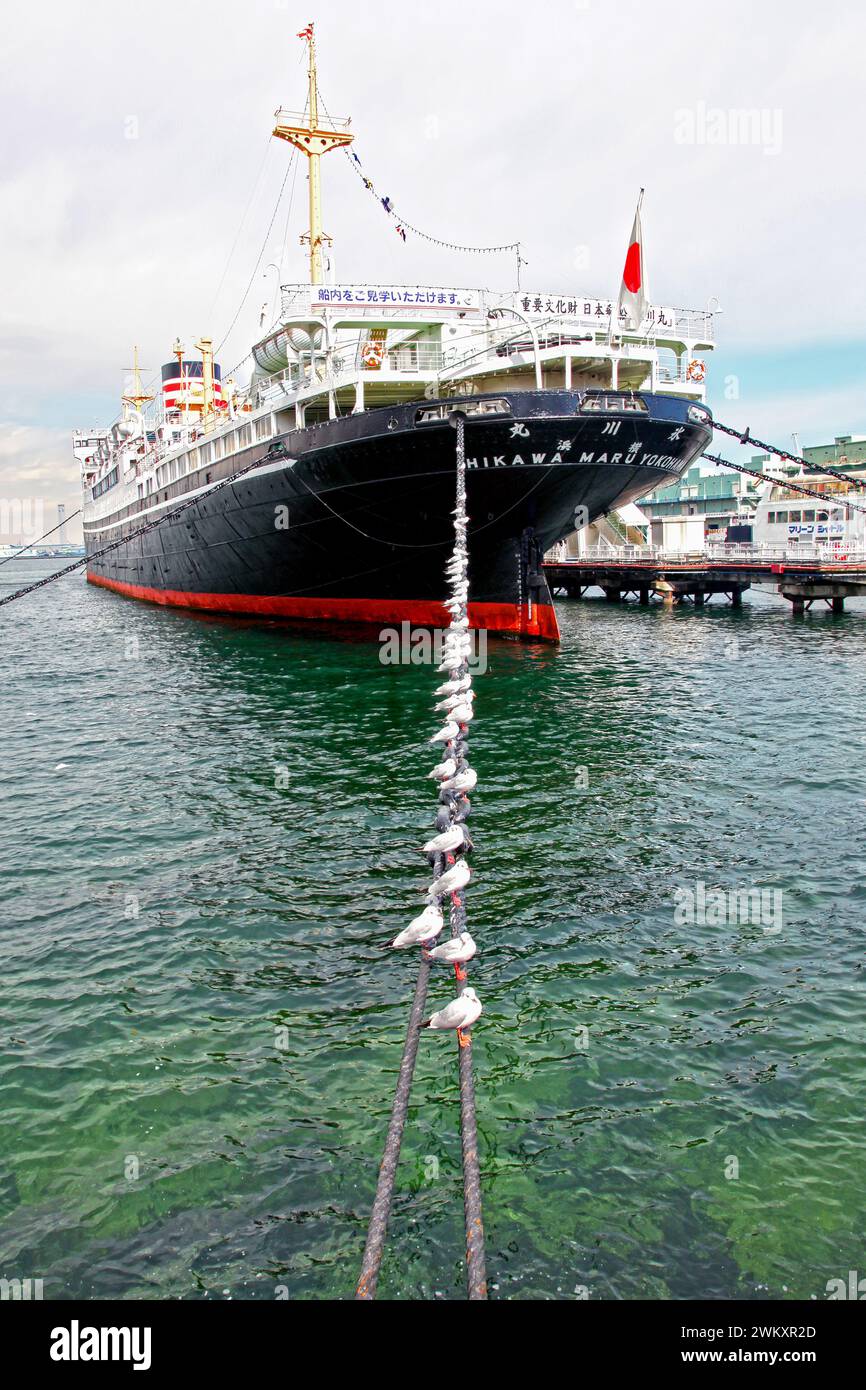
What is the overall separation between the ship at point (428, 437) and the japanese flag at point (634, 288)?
0.84 ft

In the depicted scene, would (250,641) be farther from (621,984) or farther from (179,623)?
(621,984)

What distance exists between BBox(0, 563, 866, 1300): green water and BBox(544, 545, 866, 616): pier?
2875 cm

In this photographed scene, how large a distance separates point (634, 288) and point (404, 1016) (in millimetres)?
25331

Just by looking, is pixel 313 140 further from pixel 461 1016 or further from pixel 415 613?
pixel 461 1016

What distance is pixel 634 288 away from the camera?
2723 cm

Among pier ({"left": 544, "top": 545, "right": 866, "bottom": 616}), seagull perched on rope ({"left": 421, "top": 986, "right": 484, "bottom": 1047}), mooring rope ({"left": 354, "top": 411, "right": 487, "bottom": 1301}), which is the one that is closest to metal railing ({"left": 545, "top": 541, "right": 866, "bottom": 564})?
pier ({"left": 544, "top": 545, "right": 866, "bottom": 616})

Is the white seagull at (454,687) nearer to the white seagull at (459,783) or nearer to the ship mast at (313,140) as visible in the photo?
the white seagull at (459,783)

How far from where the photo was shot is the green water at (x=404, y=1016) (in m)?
5.96

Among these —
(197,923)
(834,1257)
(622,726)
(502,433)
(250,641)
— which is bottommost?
(834,1257)

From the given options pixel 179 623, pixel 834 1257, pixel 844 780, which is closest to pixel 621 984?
pixel 834 1257

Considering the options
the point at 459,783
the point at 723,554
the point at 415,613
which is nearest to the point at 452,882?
the point at 459,783

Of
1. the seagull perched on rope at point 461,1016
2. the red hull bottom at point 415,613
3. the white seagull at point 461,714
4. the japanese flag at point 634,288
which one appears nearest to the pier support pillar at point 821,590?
the red hull bottom at point 415,613

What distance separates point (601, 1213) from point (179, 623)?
130 feet

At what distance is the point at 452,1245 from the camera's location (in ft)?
19.2
